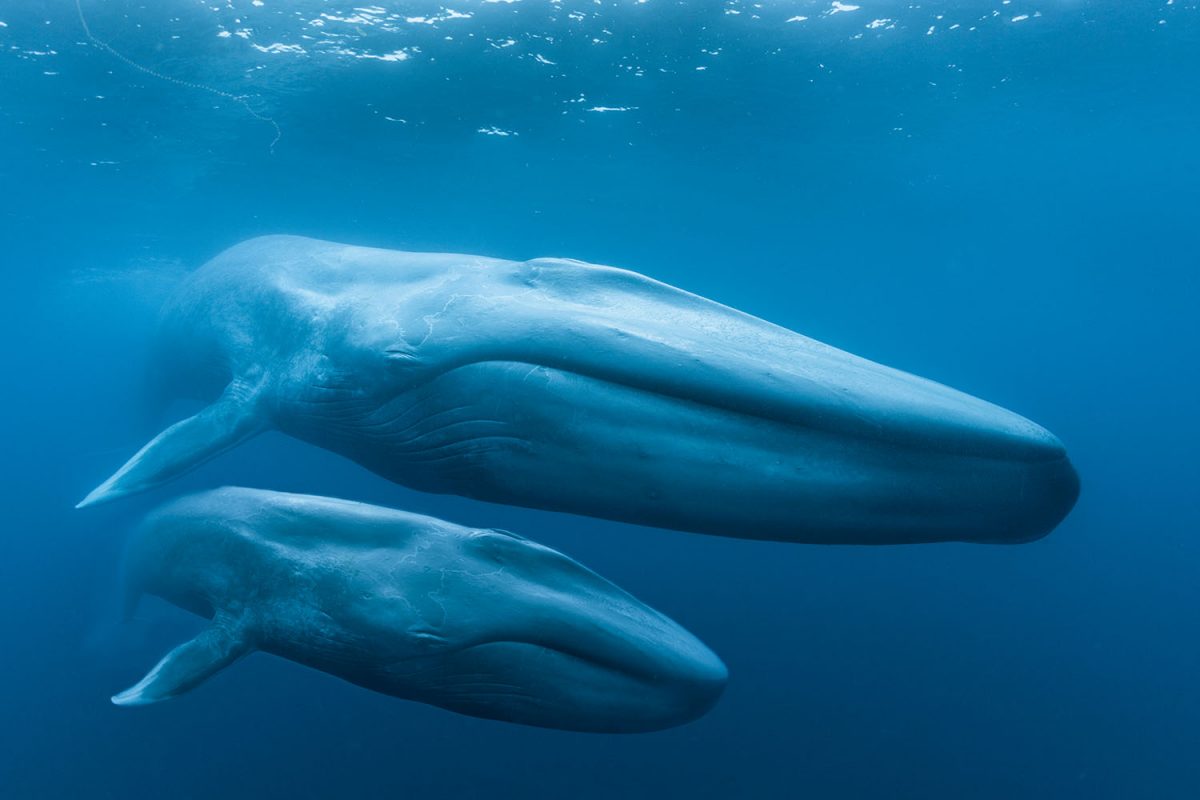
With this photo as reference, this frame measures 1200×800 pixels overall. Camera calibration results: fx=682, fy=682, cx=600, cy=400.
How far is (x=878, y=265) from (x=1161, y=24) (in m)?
39.6

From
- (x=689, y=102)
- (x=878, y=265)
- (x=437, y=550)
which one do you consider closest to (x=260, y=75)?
(x=689, y=102)

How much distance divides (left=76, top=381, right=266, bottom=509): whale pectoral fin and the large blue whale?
1.53 m

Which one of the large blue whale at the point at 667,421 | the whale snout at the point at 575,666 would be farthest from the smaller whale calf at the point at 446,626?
the large blue whale at the point at 667,421

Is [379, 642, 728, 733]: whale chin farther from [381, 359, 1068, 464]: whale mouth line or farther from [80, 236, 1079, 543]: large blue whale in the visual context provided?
[381, 359, 1068, 464]: whale mouth line

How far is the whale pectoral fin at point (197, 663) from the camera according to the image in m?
4.25

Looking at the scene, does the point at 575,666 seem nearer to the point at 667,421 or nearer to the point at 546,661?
the point at 546,661

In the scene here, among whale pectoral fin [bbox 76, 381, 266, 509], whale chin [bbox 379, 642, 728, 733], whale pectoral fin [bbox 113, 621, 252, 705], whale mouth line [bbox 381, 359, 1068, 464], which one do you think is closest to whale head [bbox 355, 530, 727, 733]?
whale chin [bbox 379, 642, 728, 733]

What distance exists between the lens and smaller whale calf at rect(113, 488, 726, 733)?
3652mm

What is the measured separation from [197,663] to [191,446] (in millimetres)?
1953

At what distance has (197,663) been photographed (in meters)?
4.30

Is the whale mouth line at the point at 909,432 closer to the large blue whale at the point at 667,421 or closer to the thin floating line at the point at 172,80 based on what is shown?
the large blue whale at the point at 667,421

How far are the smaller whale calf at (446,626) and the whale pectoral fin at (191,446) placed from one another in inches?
48.8

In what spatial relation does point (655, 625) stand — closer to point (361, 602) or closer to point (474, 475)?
point (474, 475)

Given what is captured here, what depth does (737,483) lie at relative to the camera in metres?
2.96
